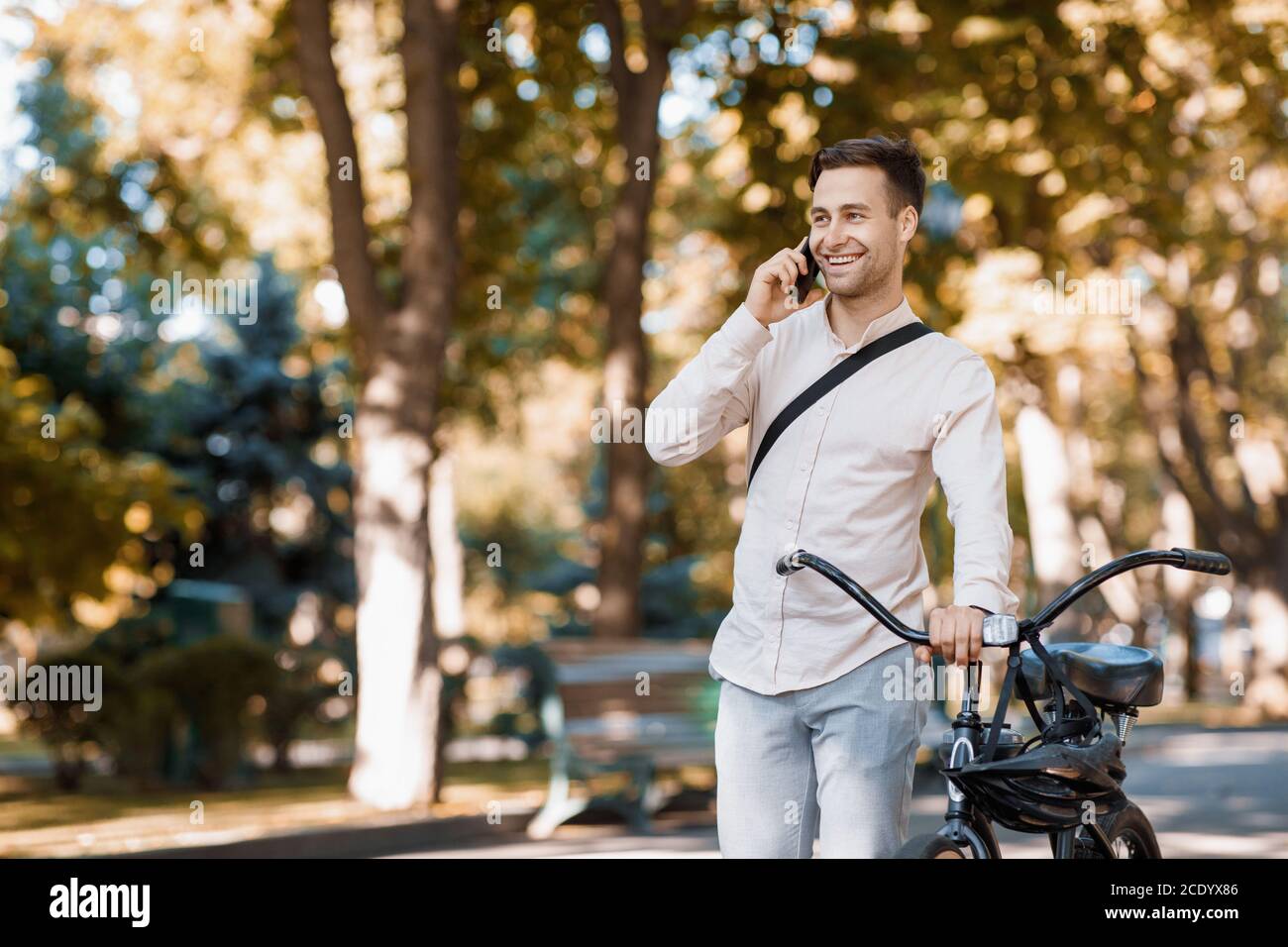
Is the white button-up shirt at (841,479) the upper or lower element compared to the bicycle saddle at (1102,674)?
upper

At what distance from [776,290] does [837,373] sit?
0.79ft

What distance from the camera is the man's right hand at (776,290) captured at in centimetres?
360

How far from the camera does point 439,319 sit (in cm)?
1252

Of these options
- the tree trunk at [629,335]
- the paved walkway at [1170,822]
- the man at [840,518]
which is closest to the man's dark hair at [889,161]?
the man at [840,518]

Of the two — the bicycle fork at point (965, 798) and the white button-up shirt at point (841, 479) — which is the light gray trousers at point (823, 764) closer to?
the white button-up shirt at point (841, 479)

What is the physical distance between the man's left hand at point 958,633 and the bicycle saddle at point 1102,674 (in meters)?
0.35

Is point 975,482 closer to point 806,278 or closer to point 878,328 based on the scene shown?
point 878,328

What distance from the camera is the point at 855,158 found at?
12.0ft

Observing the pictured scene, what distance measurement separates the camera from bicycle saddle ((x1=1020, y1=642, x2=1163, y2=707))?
11.9ft

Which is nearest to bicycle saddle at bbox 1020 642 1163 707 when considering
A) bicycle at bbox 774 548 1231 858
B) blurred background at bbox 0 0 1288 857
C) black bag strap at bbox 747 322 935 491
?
bicycle at bbox 774 548 1231 858

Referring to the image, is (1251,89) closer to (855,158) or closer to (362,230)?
(362,230)

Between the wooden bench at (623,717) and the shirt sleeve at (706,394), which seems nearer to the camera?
the shirt sleeve at (706,394)

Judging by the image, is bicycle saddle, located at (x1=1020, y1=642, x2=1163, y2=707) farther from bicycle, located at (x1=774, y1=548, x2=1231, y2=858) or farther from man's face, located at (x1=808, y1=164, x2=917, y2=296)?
man's face, located at (x1=808, y1=164, x2=917, y2=296)
